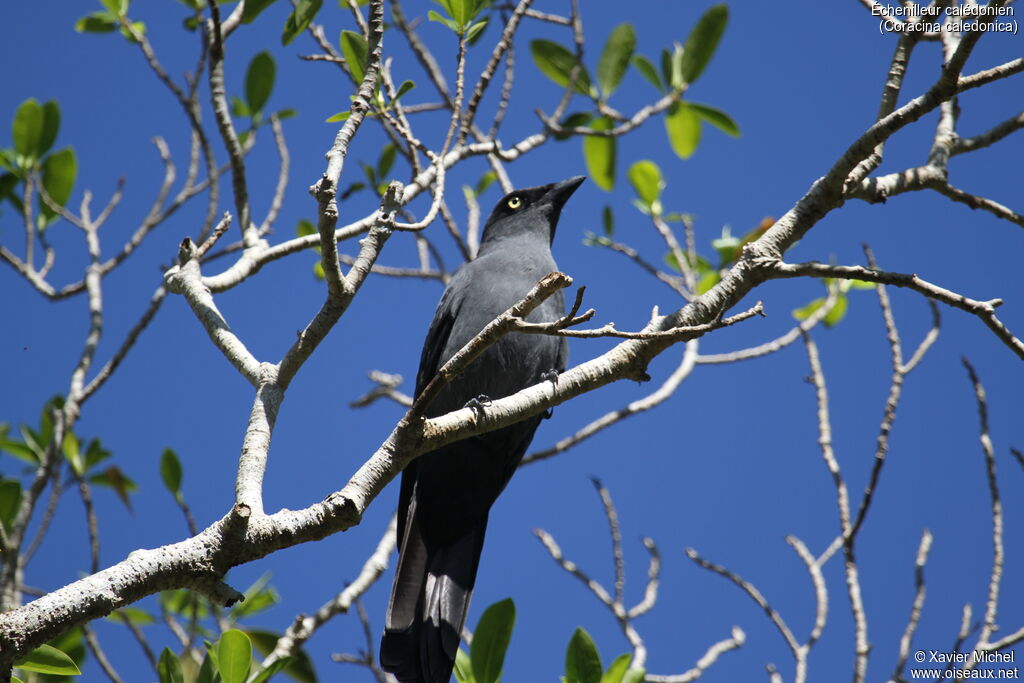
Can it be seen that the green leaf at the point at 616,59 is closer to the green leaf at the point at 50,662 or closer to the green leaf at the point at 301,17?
the green leaf at the point at 301,17

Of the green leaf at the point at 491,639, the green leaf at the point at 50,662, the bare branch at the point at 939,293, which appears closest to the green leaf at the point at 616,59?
the bare branch at the point at 939,293

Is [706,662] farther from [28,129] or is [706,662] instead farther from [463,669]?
[28,129]

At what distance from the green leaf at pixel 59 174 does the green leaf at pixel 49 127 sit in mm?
75

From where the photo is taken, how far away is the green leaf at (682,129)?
5.75 m

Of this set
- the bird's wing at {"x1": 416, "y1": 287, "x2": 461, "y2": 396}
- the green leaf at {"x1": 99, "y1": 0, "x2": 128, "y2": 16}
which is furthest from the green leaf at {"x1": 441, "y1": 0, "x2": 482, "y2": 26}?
the green leaf at {"x1": 99, "y1": 0, "x2": 128, "y2": 16}

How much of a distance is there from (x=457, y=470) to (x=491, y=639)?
1403 mm

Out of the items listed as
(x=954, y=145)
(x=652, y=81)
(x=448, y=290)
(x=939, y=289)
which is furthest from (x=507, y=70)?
(x=939, y=289)

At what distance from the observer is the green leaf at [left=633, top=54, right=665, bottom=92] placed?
568 cm

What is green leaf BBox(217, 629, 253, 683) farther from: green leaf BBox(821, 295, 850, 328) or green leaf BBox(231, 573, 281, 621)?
green leaf BBox(821, 295, 850, 328)

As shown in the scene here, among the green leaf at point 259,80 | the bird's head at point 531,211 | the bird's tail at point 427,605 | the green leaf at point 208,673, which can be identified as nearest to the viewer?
the green leaf at point 208,673

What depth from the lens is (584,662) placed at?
13.0 feet

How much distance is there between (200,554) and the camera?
99.5 inches

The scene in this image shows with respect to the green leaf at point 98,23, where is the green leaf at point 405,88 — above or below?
below

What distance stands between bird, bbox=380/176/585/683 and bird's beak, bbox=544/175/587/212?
2.82ft
